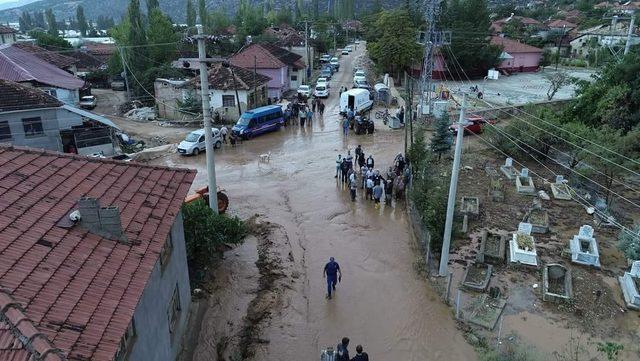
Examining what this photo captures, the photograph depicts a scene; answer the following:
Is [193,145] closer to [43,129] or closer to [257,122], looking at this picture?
[257,122]

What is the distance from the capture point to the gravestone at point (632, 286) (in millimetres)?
13672

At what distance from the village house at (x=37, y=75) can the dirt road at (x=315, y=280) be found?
14.2m

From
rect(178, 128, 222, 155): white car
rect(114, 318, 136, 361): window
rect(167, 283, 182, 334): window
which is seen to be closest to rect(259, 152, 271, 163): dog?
rect(178, 128, 222, 155): white car

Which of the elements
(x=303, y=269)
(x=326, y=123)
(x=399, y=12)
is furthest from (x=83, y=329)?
(x=399, y=12)

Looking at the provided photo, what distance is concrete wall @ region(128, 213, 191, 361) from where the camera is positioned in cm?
800

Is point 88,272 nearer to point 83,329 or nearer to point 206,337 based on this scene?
point 83,329

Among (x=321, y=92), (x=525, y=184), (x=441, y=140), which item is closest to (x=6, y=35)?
(x=321, y=92)

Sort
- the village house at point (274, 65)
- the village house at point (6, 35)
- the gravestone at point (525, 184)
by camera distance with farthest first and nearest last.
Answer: the village house at point (6, 35) → the village house at point (274, 65) → the gravestone at point (525, 184)

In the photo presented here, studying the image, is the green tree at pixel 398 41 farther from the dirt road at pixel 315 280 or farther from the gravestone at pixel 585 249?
the gravestone at pixel 585 249

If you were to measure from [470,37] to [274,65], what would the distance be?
2441 cm

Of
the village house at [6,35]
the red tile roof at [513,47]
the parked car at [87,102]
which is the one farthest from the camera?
the village house at [6,35]

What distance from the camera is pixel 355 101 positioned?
118ft

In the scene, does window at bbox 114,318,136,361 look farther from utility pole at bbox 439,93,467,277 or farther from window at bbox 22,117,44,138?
window at bbox 22,117,44,138

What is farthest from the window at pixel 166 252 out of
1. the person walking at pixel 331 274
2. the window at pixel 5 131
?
the window at pixel 5 131
